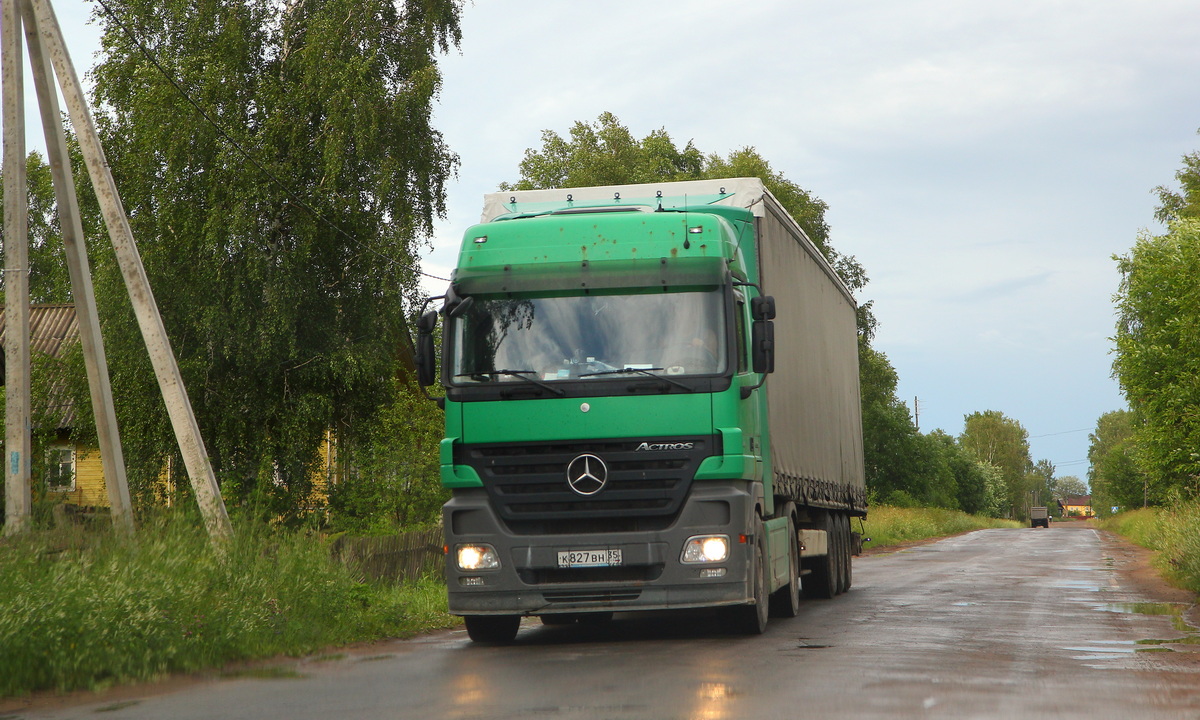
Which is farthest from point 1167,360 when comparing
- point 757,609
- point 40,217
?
Result: point 40,217

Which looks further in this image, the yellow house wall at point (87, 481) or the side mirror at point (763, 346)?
the yellow house wall at point (87, 481)

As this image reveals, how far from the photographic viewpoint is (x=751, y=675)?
309 inches

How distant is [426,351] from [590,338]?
1362 millimetres

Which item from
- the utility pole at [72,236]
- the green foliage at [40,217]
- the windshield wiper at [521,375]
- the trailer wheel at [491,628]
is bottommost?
the trailer wheel at [491,628]

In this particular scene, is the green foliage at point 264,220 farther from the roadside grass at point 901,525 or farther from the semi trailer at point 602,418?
the roadside grass at point 901,525

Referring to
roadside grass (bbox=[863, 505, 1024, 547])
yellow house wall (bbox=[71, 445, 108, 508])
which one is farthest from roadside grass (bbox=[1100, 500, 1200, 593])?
yellow house wall (bbox=[71, 445, 108, 508])

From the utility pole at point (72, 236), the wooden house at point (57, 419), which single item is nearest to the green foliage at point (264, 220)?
the wooden house at point (57, 419)

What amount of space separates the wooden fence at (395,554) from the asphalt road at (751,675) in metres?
2.49

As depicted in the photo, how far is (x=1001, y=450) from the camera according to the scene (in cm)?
15212

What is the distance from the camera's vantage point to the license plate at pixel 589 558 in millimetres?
9508

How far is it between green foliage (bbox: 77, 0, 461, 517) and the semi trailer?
1425 cm

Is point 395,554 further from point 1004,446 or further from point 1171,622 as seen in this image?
point 1004,446

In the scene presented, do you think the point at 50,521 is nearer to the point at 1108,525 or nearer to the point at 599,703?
the point at 599,703

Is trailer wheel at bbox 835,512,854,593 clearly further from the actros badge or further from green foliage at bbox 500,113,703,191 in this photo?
green foliage at bbox 500,113,703,191
